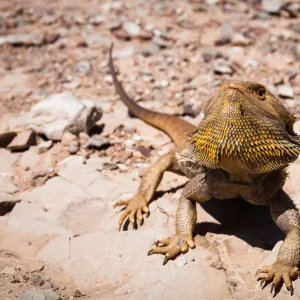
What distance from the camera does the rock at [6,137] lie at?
163 inches

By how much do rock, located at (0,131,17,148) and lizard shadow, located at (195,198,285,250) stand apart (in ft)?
6.41

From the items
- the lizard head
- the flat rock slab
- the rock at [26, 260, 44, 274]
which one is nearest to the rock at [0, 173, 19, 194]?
the flat rock slab

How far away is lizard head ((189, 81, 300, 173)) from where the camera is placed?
7.53 feet

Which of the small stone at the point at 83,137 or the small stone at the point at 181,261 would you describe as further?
the small stone at the point at 83,137

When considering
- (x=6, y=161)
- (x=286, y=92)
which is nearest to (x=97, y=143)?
(x=6, y=161)

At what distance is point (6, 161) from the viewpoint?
3994mm

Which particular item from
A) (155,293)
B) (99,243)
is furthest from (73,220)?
(155,293)

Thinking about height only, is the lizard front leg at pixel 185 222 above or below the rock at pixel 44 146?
above

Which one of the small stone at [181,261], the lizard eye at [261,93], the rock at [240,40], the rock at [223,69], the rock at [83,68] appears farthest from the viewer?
the rock at [240,40]

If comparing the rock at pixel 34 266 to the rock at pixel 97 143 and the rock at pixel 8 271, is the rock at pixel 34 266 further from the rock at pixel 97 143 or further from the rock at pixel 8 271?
the rock at pixel 97 143

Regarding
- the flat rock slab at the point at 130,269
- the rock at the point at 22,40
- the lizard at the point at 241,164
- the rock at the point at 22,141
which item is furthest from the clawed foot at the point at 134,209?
the rock at the point at 22,40

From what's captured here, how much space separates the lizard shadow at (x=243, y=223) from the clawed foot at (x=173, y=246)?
0.21 meters

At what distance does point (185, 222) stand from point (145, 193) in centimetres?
54

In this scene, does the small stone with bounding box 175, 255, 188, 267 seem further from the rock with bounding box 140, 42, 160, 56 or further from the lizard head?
the rock with bounding box 140, 42, 160, 56
